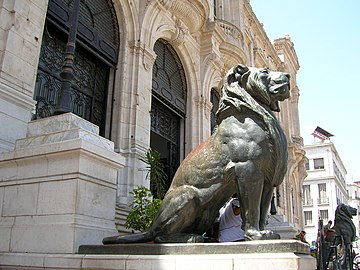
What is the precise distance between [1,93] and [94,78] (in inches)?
174

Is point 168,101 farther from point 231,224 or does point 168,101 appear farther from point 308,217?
point 308,217

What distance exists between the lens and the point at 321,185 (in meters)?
58.0

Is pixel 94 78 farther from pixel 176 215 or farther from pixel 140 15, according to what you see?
pixel 176 215

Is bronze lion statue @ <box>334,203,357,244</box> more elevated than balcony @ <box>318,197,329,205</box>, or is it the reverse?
balcony @ <box>318,197,329,205</box>

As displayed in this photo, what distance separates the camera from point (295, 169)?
2950cm

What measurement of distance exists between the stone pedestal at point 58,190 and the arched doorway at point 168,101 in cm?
770

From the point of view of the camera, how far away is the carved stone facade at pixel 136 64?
6.23m

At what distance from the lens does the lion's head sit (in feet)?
12.3

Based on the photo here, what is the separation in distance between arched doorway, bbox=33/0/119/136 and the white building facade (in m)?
49.5

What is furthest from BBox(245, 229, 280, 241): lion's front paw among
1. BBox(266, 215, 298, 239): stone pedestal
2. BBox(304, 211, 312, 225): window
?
BBox(304, 211, 312, 225): window

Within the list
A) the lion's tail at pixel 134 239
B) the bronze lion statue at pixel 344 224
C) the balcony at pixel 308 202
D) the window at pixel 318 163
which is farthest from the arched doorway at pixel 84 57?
the window at pixel 318 163

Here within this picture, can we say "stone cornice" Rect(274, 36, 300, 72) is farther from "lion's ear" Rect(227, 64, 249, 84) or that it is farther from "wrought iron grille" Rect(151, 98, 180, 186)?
"lion's ear" Rect(227, 64, 249, 84)

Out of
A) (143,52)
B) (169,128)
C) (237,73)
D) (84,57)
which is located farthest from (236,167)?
(169,128)

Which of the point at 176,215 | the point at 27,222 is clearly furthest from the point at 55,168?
the point at 176,215
